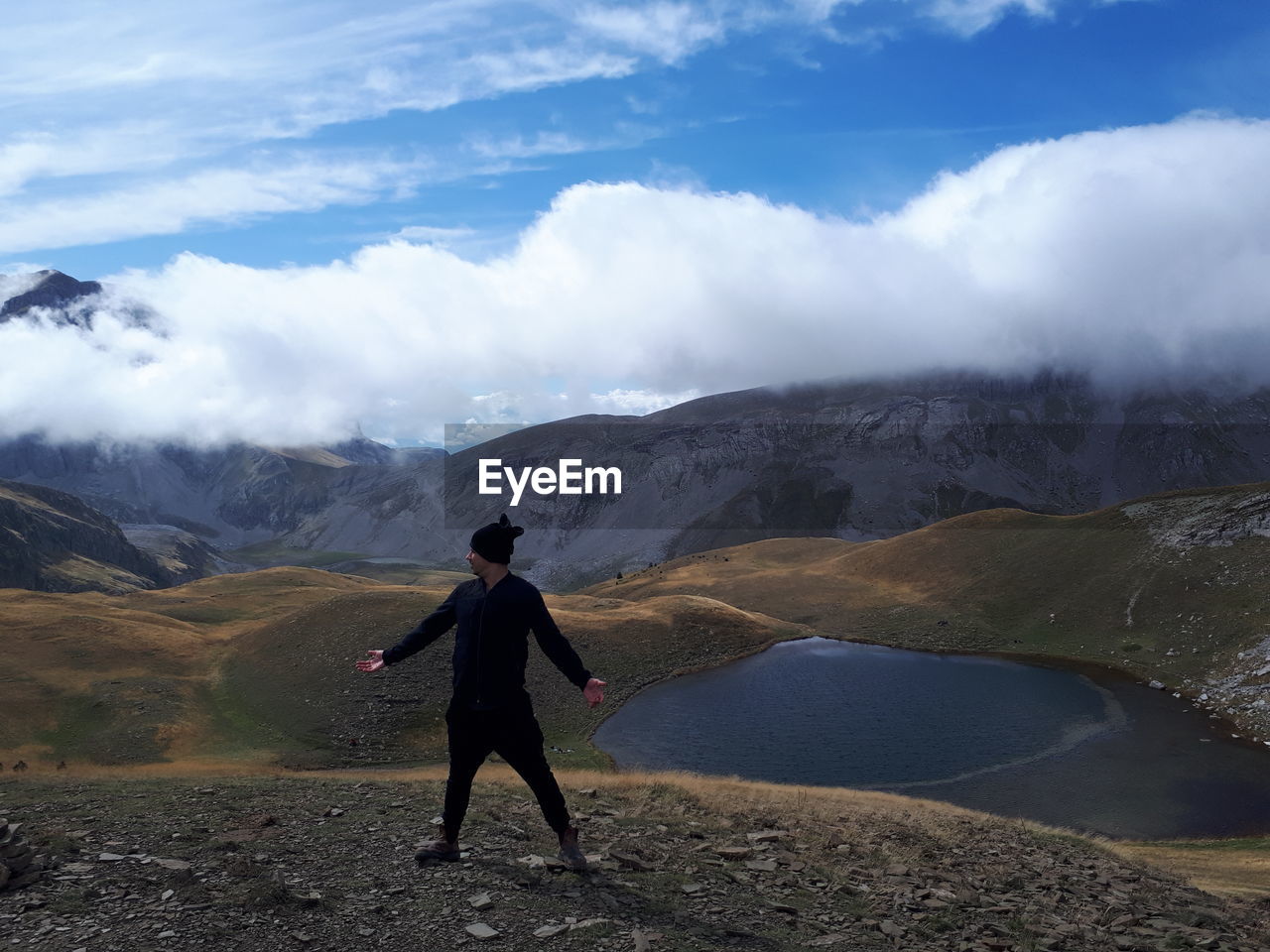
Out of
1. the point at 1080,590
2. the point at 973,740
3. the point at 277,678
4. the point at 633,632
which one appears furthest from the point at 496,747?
the point at 1080,590

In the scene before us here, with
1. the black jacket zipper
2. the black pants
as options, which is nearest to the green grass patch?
the black pants

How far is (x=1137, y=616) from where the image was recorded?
220ft

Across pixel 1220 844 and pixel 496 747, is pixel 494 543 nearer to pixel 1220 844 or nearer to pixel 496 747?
pixel 496 747

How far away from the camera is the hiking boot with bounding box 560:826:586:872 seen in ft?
39.3

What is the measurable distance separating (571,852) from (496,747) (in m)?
2.11

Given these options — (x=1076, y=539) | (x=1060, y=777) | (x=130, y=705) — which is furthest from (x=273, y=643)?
(x=1076, y=539)

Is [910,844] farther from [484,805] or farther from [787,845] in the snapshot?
[484,805]

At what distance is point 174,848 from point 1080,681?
62.2 meters

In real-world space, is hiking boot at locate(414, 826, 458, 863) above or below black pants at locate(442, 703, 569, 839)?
below

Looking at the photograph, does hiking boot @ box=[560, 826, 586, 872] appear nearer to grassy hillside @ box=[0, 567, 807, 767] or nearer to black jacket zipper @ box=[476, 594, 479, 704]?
black jacket zipper @ box=[476, 594, 479, 704]

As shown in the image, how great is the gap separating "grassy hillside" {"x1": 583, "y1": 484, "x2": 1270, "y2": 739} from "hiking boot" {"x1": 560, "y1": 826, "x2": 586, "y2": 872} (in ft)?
169

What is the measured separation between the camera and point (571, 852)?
39.5 ft

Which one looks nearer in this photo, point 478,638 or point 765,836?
point 478,638

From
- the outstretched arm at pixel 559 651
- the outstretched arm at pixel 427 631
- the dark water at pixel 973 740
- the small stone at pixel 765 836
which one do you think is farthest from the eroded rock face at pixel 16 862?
the dark water at pixel 973 740
